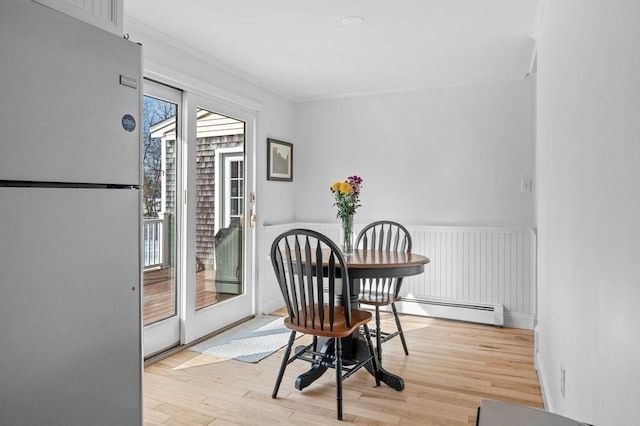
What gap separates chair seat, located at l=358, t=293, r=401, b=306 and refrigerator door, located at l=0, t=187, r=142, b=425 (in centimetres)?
181

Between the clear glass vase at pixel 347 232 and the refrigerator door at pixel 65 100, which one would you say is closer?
the refrigerator door at pixel 65 100

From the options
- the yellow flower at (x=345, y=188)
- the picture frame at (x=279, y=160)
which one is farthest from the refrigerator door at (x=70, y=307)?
the picture frame at (x=279, y=160)

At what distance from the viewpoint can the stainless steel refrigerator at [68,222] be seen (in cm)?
121

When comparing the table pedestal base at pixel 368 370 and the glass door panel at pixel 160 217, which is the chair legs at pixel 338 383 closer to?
the table pedestal base at pixel 368 370

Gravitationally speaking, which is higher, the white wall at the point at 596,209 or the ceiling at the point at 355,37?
the ceiling at the point at 355,37

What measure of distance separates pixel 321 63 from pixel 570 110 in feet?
8.01

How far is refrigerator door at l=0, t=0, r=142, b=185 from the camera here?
1.21m

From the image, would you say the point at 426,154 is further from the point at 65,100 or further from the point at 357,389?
the point at 65,100

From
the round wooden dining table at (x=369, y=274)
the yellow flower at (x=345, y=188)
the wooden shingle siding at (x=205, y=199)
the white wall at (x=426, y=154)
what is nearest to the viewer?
the round wooden dining table at (x=369, y=274)

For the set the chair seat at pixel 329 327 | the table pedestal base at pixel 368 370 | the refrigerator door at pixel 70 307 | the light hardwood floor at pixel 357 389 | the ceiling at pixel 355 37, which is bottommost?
the light hardwood floor at pixel 357 389

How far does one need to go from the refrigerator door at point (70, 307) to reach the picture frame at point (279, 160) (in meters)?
2.94

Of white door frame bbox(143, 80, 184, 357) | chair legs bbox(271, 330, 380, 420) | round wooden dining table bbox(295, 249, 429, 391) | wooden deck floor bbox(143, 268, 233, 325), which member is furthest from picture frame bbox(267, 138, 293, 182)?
chair legs bbox(271, 330, 380, 420)

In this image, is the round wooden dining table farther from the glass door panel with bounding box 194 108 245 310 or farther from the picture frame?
the picture frame

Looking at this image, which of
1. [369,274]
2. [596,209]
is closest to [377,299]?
[369,274]
